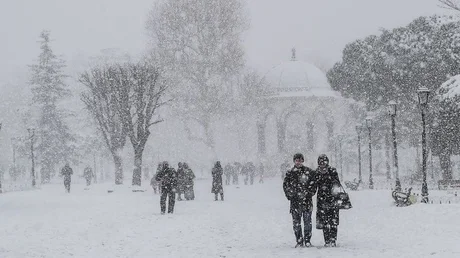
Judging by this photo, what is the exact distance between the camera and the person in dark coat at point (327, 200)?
10.1 meters

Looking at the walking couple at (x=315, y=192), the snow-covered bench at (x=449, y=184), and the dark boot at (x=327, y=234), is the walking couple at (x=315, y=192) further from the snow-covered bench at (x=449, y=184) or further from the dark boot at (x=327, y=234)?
the snow-covered bench at (x=449, y=184)

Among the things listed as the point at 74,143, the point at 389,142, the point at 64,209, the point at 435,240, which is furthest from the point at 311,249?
the point at 74,143

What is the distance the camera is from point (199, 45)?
48.3 m

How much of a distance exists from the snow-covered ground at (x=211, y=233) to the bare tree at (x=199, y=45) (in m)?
28.2

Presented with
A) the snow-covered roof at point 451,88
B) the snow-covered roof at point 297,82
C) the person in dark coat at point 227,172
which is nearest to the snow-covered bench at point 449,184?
the snow-covered roof at point 451,88

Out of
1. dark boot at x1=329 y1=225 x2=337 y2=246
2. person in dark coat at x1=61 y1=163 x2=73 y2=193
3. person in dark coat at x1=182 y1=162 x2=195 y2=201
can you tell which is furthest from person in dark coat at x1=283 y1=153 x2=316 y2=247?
person in dark coat at x1=61 y1=163 x2=73 y2=193

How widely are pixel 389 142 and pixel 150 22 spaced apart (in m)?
20.3

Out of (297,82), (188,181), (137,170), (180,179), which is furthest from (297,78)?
(180,179)

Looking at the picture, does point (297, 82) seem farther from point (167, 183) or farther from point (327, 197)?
point (327, 197)

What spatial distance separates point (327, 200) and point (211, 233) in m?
3.59

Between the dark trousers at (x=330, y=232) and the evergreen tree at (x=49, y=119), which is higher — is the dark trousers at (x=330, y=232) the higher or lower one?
the lower one

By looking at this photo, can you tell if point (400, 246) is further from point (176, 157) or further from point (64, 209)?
point (176, 157)

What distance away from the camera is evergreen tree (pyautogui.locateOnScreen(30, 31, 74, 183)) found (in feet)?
167

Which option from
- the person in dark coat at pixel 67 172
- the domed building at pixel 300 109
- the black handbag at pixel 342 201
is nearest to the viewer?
the black handbag at pixel 342 201
